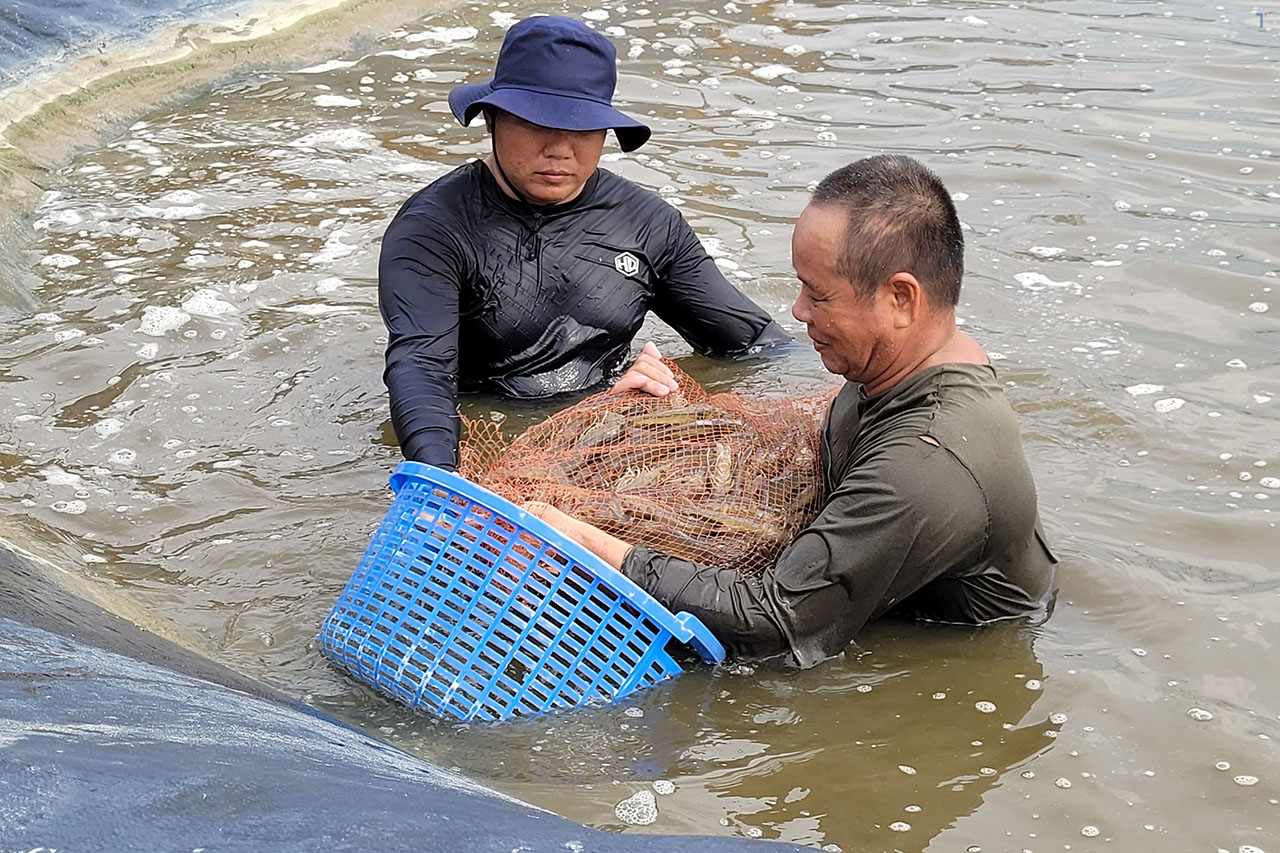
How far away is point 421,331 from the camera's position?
4.57m

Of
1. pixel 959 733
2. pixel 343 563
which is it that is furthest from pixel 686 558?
pixel 343 563

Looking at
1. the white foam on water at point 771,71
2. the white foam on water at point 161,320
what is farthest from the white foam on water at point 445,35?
the white foam on water at point 161,320

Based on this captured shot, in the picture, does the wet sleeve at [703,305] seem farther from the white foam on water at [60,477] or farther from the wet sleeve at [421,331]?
the white foam on water at [60,477]

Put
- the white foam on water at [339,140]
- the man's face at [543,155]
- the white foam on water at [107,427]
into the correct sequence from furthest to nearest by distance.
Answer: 1. the white foam on water at [339,140]
2. the white foam on water at [107,427]
3. the man's face at [543,155]

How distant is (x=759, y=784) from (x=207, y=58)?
7857 millimetres

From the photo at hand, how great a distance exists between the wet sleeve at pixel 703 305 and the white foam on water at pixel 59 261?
3.12 meters

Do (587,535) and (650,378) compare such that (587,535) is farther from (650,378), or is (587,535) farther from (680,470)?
A: (650,378)

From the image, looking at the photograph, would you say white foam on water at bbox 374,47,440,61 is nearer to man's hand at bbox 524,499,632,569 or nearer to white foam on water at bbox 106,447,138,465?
white foam on water at bbox 106,447,138,465

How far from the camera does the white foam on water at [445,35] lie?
1029 cm

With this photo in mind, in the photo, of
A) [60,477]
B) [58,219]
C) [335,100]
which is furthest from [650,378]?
[335,100]

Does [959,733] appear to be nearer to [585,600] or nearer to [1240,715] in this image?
[1240,715]

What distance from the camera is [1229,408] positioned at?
16.8 ft

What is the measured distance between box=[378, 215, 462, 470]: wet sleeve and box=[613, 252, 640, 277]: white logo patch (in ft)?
2.04

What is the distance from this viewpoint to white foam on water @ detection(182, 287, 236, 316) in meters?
6.15
